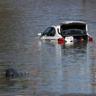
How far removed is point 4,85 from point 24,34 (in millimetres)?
16770

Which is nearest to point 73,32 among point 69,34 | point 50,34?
point 69,34

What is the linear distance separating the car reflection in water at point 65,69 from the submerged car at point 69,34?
222cm

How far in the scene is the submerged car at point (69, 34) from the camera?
24.8 m

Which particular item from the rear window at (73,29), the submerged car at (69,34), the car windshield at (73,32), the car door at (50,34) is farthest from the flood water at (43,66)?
the car windshield at (73,32)

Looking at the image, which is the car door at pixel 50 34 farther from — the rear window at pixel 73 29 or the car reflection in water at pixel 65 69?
the car reflection in water at pixel 65 69

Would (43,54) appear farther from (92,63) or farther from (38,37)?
(38,37)

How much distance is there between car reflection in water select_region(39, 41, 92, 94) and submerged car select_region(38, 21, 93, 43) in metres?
2.22

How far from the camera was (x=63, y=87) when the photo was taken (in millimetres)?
11312

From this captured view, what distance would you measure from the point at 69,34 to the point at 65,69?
34.8 feet

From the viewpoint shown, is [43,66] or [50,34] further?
[50,34]

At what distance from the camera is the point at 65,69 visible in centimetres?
1471

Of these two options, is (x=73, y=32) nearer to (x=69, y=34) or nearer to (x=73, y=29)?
(x=69, y=34)

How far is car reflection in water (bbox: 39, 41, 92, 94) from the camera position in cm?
1132

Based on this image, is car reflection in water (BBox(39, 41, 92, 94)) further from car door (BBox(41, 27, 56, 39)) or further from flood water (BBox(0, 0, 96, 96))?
car door (BBox(41, 27, 56, 39))
